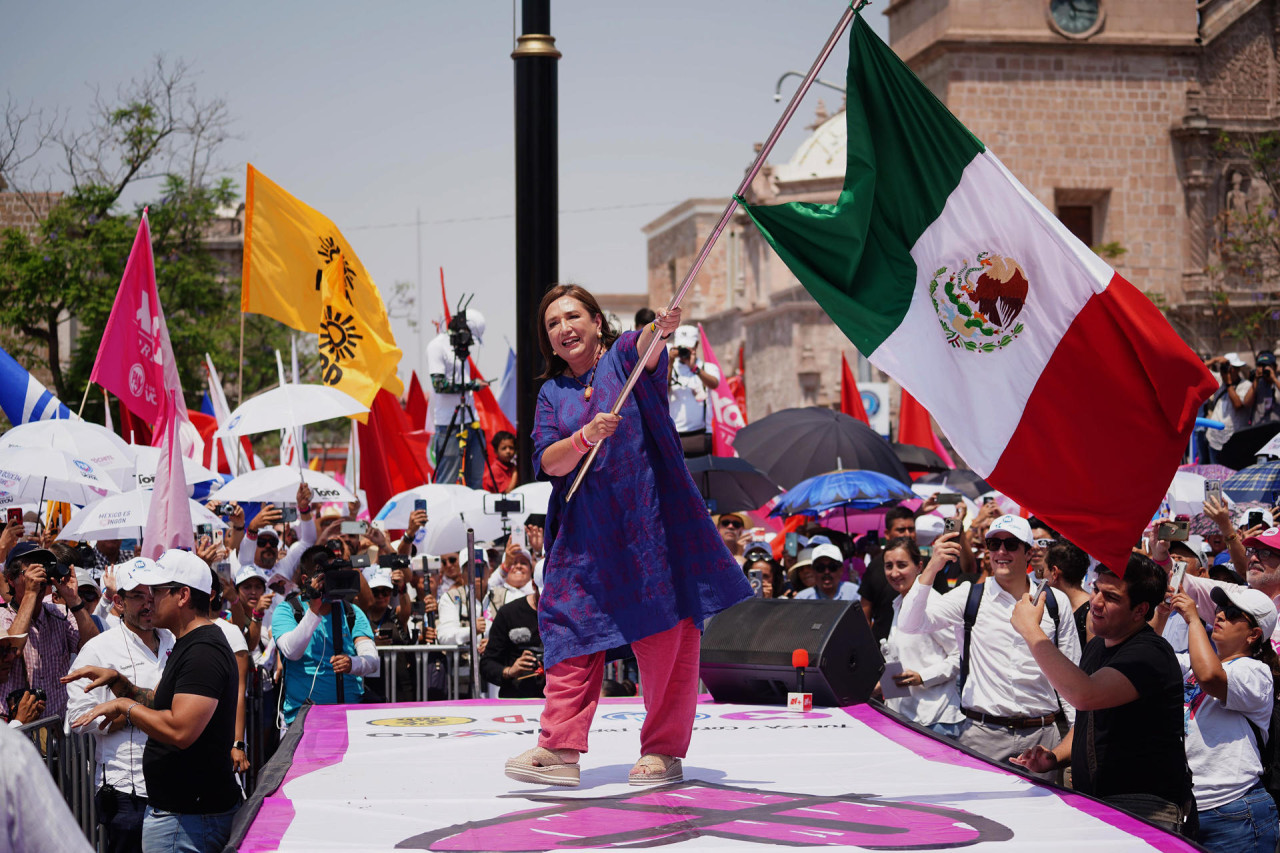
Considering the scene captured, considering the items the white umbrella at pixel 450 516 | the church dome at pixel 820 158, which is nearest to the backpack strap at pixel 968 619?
the white umbrella at pixel 450 516

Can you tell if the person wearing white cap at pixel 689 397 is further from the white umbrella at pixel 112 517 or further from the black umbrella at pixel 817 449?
the white umbrella at pixel 112 517

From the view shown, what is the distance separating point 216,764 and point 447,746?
93 centimetres

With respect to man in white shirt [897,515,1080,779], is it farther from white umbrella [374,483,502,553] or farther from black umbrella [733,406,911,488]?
black umbrella [733,406,911,488]

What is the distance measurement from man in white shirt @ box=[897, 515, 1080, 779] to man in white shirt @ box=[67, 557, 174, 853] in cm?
344

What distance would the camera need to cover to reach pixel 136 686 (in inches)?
248

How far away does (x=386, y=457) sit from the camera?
13.5 m

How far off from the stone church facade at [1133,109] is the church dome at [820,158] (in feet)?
29.3

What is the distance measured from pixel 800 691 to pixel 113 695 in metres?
3.20

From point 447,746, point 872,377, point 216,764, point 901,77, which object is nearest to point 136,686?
point 216,764

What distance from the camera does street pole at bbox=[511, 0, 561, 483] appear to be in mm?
10164

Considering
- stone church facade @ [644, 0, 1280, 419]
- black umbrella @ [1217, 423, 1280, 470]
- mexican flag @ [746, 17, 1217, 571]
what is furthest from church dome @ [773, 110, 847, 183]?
mexican flag @ [746, 17, 1217, 571]

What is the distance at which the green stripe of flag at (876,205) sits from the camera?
570 centimetres

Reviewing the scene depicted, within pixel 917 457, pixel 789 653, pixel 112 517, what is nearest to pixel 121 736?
pixel 789 653

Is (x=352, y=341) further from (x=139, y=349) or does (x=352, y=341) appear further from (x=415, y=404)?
(x=415, y=404)
